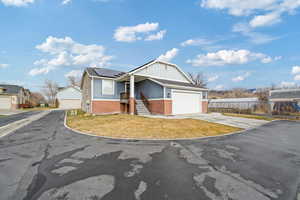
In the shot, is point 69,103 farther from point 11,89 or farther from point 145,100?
point 145,100

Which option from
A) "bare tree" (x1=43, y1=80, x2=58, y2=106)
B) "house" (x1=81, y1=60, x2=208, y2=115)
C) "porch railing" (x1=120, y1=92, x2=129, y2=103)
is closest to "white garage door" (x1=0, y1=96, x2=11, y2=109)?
"bare tree" (x1=43, y1=80, x2=58, y2=106)

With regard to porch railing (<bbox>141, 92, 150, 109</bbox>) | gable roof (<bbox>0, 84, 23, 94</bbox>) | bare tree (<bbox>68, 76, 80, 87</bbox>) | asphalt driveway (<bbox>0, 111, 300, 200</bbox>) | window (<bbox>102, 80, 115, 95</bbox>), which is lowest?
asphalt driveway (<bbox>0, 111, 300, 200</bbox>)

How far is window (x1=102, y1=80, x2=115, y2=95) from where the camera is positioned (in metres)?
14.9

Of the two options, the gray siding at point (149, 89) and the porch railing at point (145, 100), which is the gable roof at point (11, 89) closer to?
the gray siding at point (149, 89)

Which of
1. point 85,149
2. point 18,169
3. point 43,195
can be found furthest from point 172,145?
point 18,169

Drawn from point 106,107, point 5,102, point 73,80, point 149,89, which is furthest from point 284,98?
point 73,80

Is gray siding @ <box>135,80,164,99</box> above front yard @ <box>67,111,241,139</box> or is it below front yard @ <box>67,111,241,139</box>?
above

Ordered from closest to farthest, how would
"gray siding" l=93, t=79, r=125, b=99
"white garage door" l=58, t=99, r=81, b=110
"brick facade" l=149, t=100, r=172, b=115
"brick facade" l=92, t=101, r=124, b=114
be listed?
1. "brick facade" l=149, t=100, r=172, b=115
2. "brick facade" l=92, t=101, r=124, b=114
3. "gray siding" l=93, t=79, r=125, b=99
4. "white garage door" l=58, t=99, r=81, b=110

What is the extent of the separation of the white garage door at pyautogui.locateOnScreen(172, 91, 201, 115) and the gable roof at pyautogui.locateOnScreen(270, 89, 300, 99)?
1902 centimetres

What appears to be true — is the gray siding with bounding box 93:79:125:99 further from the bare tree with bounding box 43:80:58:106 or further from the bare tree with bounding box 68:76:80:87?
the bare tree with bounding box 43:80:58:106

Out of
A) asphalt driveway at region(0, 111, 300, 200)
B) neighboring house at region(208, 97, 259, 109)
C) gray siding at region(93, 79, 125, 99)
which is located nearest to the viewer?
asphalt driveway at region(0, 111, 300, 200)

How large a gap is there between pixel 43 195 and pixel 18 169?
184 centimetres

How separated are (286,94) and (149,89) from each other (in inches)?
1044

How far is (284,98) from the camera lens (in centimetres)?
2284
